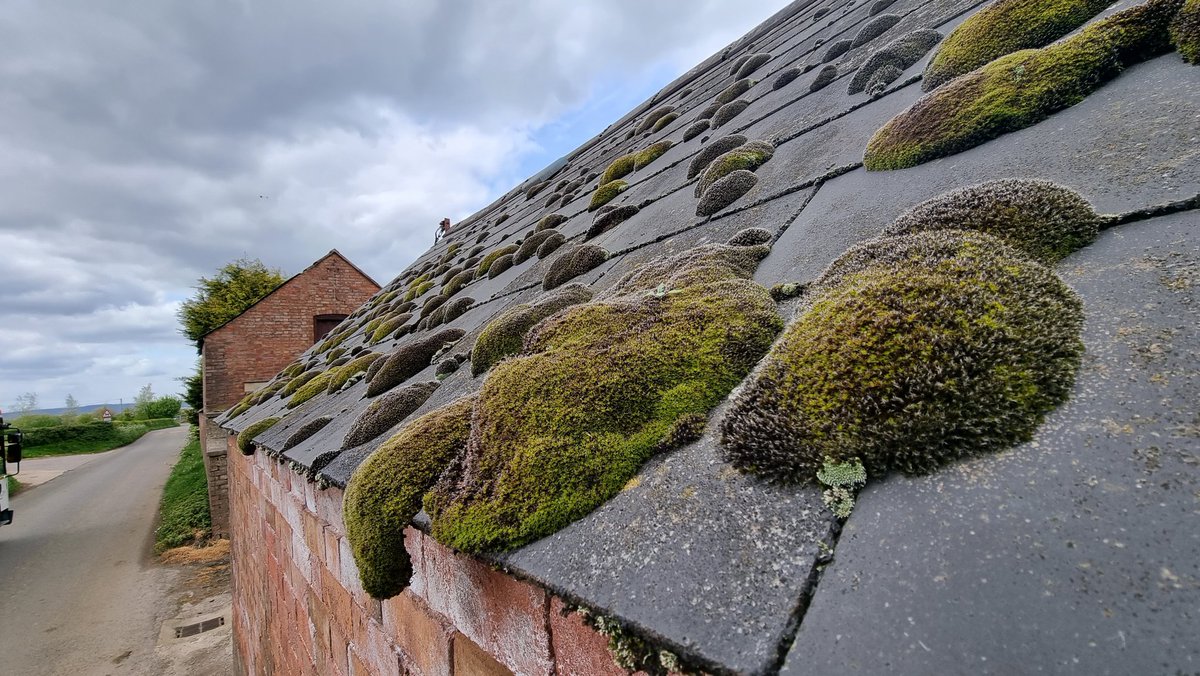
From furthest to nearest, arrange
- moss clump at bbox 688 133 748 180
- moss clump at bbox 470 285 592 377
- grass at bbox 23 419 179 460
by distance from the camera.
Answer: grass at bbox 23 419 179 460 < moss clump at bbox 688 133 748 180 < moss clump at bbox 470 285 592 377

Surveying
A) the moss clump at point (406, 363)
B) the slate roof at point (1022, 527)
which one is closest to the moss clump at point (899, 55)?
the slate roof at point (1022, 527)

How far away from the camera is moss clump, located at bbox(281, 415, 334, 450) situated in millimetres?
2912

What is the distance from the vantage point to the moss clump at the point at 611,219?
125 inches

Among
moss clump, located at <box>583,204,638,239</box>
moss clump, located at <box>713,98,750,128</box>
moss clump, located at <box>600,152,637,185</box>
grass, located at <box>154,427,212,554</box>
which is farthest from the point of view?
grass, located at <box>154,427,212,554</box>

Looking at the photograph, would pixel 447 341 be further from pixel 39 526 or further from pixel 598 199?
pixel 39 526

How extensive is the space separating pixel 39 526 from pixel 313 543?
22122mm

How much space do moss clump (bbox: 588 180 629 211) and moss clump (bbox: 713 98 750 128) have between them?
82cm

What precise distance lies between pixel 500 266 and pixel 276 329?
17153 millimetres

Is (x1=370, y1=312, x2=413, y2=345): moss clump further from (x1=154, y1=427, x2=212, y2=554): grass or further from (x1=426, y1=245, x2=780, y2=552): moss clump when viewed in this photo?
(x1=154, y1=427, x2=212, y2=554): grass

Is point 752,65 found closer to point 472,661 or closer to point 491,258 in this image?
point 491,258

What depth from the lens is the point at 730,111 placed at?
Answer: 358 cm

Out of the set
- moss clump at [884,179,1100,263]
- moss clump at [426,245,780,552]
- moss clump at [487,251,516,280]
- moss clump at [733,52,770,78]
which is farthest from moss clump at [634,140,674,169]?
moss clump at [884,179,1100,263]

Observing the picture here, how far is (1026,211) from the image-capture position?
3.32 ft

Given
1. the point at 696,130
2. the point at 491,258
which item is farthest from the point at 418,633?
the point at 491,258
